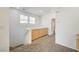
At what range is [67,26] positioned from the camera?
1585 millimetres

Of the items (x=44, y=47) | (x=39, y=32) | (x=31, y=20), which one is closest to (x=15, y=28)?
(x=31, y=20)

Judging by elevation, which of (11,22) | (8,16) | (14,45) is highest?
(8,16)

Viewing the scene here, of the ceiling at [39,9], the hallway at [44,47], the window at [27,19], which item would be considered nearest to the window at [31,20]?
the window at [27,19]

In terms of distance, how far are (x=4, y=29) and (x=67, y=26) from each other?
109 centimetres

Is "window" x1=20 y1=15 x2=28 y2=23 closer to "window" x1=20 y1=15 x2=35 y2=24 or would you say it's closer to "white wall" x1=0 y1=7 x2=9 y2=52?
"window" x1=20 y1=15 x2=35 y2=24

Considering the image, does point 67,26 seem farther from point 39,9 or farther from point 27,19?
point 27,19

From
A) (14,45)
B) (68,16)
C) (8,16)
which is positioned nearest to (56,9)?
(68,16)

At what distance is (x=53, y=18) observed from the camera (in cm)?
162

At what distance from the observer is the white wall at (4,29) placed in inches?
61.0

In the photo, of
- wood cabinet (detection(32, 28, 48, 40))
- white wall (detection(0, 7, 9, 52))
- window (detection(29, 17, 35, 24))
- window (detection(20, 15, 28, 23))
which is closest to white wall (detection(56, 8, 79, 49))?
wood cabinet (detection(32, 28, 48, 40))

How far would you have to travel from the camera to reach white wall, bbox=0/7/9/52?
1.55 meters

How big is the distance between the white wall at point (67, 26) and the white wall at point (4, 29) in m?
0.88
